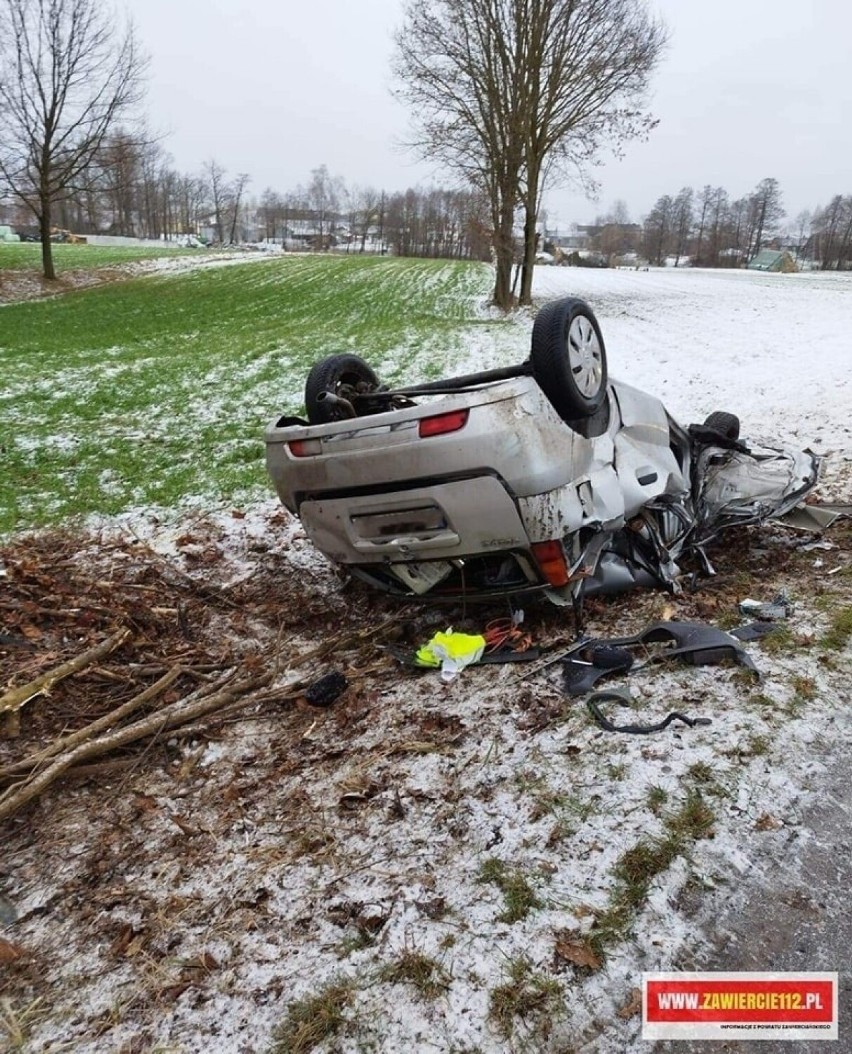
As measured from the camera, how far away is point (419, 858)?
7.20ft

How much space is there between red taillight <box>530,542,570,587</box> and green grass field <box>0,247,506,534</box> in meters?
3.77

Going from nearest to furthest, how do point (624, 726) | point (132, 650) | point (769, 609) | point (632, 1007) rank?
point (632, 1007)
point (624, 726)
point (769, 609)
point (132, 650)

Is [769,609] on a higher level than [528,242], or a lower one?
lower

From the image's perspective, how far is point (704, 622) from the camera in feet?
11.6

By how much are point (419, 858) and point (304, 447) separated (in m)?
1.95

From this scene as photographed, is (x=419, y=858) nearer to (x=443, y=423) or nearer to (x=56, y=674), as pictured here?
(x=443, y=423)

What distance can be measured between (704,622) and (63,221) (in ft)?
311

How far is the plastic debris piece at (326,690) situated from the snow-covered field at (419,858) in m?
0.08

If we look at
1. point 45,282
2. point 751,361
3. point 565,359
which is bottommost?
point 751,361

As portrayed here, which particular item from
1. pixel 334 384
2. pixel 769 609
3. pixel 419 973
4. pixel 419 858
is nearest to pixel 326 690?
pixel 419 858

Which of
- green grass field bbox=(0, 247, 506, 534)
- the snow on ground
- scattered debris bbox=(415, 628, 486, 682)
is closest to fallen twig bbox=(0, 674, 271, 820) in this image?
scattered debris bbox=(415, 628, 486, 682)

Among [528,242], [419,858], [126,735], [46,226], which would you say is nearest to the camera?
[419,858]

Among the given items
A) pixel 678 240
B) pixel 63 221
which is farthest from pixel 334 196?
pixel 678 240

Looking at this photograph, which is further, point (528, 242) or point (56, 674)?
point (528, 242)
